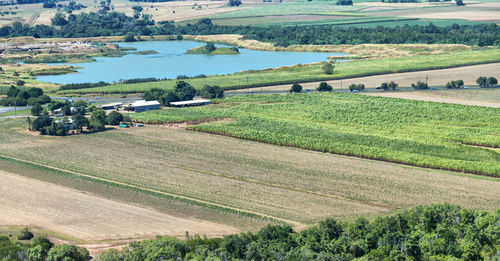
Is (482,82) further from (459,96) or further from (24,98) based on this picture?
(24,98)

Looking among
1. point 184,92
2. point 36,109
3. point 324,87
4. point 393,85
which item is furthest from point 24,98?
point 393,85

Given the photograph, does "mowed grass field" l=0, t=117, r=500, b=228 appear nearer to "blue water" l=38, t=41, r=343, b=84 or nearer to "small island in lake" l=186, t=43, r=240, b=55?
"blue water" l=38, t=41, r=343, b=84

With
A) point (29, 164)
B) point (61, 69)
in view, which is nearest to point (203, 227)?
point (29, 164)

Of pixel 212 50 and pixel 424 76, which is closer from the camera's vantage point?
pixel 424 76

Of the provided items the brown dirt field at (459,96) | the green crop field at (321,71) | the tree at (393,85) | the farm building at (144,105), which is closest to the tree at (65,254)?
the farm building at (144,105)

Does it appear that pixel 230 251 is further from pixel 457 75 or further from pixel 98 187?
pixel 457 75
